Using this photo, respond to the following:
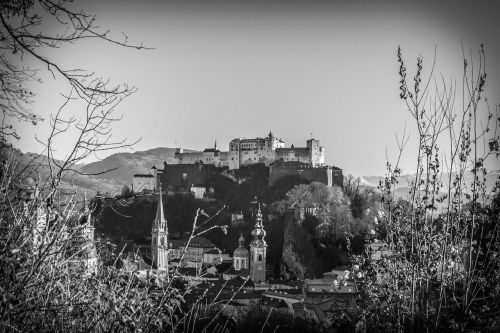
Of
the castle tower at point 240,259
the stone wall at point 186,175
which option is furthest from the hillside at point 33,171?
the stone wall at point 186,175

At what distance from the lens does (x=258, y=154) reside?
165ft

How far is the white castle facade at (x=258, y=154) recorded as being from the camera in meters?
48.9

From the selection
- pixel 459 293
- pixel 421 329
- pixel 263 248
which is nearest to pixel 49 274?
pixel 421 329

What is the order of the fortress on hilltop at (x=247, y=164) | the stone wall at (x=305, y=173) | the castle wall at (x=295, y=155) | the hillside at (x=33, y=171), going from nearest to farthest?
the hillside at (x=33, y=171) < the stone wall at (x=305, y=173) < the fortress on hilltop at (x=247, y=164) < the castle wall at (x=295, y=155)

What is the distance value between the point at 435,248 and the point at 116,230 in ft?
125

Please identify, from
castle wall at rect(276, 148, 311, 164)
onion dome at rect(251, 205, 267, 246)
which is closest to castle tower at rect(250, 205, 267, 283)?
onion dome at rect(251, 205, 267, 246)

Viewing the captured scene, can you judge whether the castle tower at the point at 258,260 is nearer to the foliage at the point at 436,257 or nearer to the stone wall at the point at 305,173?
the stone wall at the point at 305,173

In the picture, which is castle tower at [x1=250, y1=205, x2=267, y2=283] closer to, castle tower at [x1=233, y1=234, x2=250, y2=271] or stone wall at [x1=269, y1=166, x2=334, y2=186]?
castle tower at [x1=233, y1=234, x2=250, y2=271]

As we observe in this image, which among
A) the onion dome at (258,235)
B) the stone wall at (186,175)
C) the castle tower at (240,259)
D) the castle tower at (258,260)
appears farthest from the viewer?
the stone wall at (186,175)

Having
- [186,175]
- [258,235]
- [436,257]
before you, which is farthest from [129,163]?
[436,257]

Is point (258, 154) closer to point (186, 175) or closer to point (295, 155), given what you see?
point (295, 155)

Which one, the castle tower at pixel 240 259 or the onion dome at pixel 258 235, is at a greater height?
the onion dome at pixel 258 235

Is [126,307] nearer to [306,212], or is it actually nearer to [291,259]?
[291,259]

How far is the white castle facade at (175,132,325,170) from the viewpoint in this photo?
48.9 m
